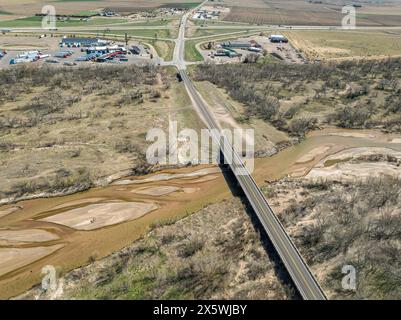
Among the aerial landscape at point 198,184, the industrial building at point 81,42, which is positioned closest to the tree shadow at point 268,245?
the aerial landscape at point 198,184

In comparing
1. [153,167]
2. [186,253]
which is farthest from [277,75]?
[186,253]

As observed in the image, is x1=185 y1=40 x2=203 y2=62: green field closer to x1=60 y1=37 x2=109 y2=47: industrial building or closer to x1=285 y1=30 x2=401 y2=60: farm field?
x1=60 y1=37 x2=109 y2=47: industrial building

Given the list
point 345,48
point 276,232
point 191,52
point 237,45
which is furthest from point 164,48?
point 276,232

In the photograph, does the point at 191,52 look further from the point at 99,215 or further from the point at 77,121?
the point at 99,215

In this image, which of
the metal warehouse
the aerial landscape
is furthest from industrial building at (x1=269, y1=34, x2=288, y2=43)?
the metal warehouse

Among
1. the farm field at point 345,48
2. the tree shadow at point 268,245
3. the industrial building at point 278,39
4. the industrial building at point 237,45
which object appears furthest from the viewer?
the industrial building at point 278,39

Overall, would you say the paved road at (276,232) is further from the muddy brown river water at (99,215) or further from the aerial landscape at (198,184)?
the muddy brown river water at (99,215)
